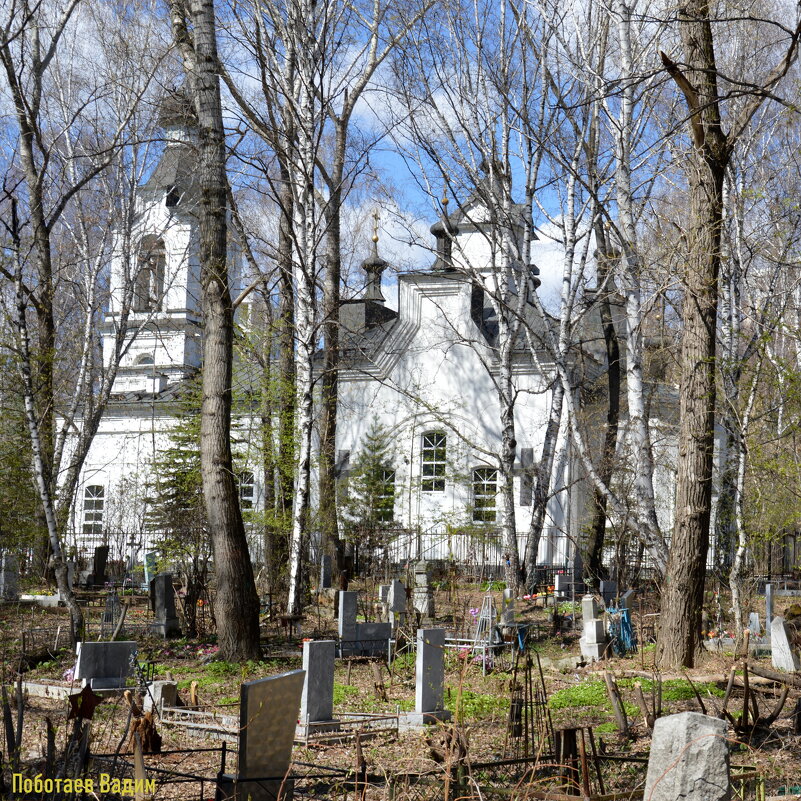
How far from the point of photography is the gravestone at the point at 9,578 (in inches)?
691

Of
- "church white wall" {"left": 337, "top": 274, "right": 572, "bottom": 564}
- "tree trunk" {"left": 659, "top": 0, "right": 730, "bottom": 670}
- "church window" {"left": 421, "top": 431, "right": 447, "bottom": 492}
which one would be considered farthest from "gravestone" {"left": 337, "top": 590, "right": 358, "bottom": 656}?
"church window" {"left": 421, "top": 431, "right": 447, "bottom": 492}

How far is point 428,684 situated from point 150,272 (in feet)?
67.4

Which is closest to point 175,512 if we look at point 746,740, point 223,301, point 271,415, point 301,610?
point 271,415

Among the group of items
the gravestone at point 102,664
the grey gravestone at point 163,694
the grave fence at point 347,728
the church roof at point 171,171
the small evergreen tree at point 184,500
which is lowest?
the grave fence at point 347,728

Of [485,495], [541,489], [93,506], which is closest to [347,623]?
[541,489]

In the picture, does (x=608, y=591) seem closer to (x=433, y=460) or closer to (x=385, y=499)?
(x=385, y=499)

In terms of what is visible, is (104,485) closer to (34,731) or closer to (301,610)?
(301,610)

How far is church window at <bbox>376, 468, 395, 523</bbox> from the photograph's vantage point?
27.4 metres

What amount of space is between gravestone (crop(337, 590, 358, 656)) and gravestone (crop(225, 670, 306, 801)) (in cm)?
641

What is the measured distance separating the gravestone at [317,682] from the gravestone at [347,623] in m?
4.28

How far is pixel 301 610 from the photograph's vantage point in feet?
51.0

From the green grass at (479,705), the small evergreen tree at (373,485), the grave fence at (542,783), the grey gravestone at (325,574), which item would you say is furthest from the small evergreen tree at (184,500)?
the grave fence at (542,783)

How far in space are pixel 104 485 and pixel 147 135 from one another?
14.0 metres

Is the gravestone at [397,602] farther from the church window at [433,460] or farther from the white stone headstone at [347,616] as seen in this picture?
the church window at [433,460]
